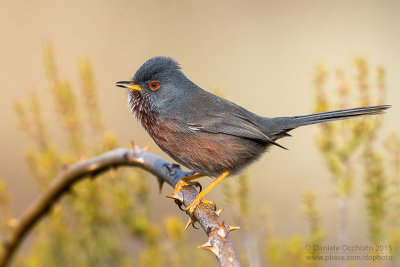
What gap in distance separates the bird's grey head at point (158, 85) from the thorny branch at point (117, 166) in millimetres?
725

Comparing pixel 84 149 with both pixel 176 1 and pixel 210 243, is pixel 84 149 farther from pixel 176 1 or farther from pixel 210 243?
pixel 176 1

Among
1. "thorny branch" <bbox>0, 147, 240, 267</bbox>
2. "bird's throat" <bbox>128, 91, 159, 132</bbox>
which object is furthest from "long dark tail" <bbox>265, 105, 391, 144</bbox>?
"thorny branch" <bbox>0, 147, 240, 267</bbox>

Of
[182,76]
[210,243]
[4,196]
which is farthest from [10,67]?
[210,243]

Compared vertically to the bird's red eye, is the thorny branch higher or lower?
lower

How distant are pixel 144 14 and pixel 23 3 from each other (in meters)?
2.26

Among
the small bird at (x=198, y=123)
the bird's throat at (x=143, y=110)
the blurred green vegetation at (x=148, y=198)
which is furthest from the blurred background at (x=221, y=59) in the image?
the bird's throat at (x=143, y=110)

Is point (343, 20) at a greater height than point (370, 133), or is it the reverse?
point (343, 20)

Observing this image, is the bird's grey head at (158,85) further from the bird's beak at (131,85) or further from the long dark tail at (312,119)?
the long dark tail at (312,119)

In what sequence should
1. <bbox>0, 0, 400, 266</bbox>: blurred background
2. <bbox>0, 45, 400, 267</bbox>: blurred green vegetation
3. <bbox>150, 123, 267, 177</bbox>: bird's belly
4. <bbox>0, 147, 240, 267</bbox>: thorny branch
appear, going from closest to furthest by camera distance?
<bbox>0, 147, 240, 267</bbox>: thorny branch, <bbox>150, 123, 267, 177</bbox>: bird's belly, <bbox>0, 45, 400, 267</bbox>: blurred green vegetation, <bbox>0, 0, 400, 266</bbox>: blurred background

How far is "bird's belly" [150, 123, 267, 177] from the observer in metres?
3.98

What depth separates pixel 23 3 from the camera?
10.0 meters

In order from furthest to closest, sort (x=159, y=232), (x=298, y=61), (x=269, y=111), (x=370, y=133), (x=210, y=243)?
(x=298, y=61) → (x=269, y=111) → (x=159, y=232) → (x=370, y=133) → (x=210, y=243)

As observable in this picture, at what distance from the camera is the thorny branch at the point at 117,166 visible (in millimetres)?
2607

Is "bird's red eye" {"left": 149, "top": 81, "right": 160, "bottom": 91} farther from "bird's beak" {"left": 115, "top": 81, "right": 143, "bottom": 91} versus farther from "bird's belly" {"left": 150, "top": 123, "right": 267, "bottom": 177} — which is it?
"bird's belly" {"left": 150, "top": 123, "right": 267, "bottom": 177}
